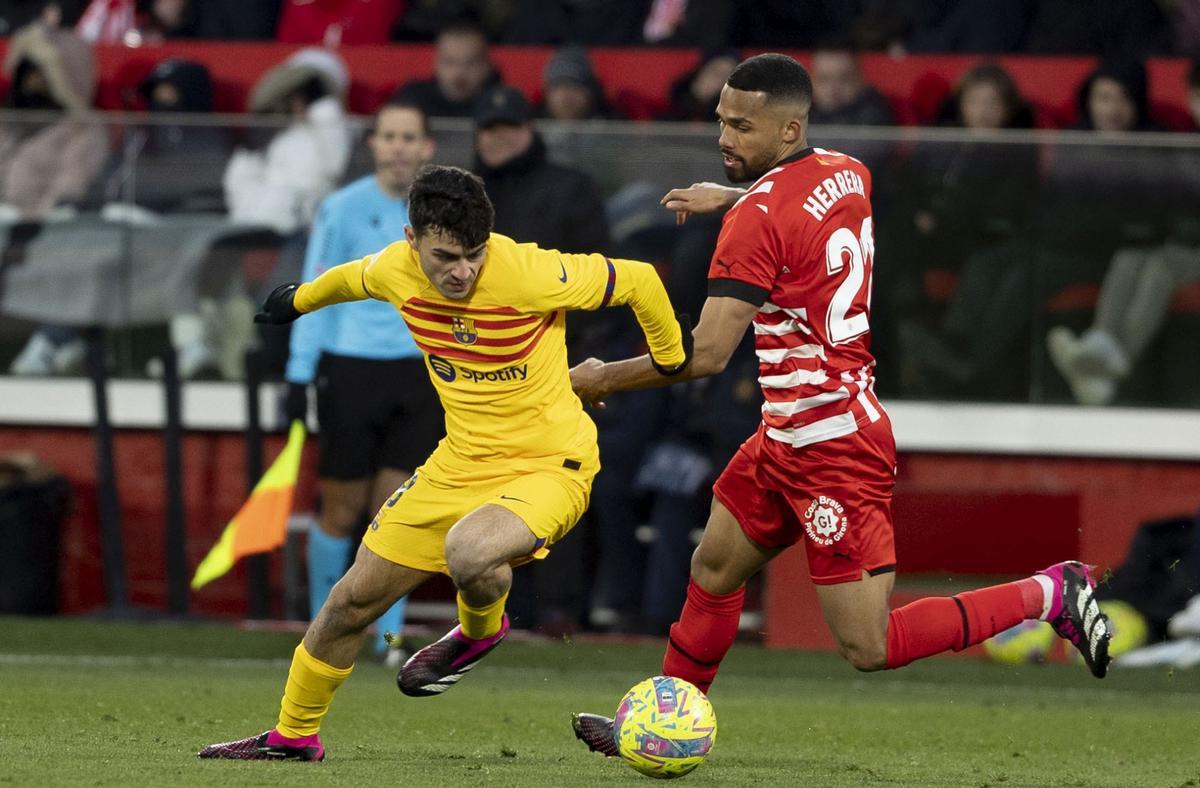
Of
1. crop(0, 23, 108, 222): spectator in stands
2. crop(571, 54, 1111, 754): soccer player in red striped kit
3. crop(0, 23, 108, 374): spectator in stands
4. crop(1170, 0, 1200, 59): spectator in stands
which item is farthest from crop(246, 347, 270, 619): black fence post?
crop(1170, 0, 1200, 59): spectator in stands

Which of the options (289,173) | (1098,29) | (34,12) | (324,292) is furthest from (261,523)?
(1098,29)

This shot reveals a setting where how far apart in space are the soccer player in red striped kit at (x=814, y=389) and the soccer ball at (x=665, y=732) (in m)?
0.37

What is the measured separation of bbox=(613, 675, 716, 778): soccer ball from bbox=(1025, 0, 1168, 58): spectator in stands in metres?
7.46

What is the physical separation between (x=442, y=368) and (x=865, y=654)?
1.59 metres

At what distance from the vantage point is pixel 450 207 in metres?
6.17

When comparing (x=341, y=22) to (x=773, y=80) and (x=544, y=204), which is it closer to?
(x=544, y=204)

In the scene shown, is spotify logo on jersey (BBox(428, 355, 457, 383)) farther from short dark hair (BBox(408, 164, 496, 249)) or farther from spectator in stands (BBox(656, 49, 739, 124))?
spectator in stands (BBox(656, 49, 739, 124))

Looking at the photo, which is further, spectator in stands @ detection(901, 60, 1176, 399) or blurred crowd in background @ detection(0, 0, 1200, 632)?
spectator in stands @ detection(901, 60, 1176, 399)

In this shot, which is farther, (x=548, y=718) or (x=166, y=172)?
(x=166, y=172)

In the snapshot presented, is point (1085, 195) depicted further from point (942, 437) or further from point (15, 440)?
point (15, 440)

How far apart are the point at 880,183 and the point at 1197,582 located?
2.67m

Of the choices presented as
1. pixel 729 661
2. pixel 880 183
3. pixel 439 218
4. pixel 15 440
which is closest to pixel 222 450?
pixel 15 440

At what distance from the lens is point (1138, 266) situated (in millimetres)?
11039

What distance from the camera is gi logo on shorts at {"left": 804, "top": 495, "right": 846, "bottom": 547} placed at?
629 centimetres
